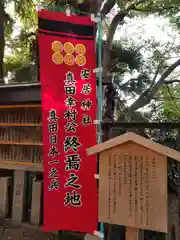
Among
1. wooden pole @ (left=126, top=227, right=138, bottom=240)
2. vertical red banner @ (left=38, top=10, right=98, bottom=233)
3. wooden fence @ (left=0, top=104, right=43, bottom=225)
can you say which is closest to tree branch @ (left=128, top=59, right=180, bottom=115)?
wooden fence @ (left=0, top=104, right=43, bottom=225)

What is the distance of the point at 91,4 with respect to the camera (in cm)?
686

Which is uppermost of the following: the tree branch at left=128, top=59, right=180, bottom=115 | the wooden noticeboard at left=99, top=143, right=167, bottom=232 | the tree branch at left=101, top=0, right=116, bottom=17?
the tree branch at left=101, top=0, right=116, bottom=17

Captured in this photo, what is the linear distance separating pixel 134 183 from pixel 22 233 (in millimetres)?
3011

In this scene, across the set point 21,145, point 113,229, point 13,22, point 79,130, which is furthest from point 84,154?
point 13,22

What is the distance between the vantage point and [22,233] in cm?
513

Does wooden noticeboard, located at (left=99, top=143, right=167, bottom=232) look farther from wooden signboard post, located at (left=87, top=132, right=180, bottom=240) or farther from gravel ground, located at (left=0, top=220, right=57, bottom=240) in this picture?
gravel ground, located at (left=0, top=220, right=57, bottom=240)

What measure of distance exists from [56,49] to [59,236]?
3084 millimetres

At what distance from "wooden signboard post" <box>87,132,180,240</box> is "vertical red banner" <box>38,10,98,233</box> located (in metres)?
0.83

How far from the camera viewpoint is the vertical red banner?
160 inches

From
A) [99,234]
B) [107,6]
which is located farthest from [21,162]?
[107,6]

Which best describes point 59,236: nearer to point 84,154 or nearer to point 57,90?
point 84,154

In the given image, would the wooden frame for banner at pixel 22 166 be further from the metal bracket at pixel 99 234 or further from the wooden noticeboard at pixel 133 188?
the wooden noticeboard at pixel 133 188

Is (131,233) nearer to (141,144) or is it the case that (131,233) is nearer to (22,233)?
(141,144)

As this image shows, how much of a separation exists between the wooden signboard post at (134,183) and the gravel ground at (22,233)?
2.27m
